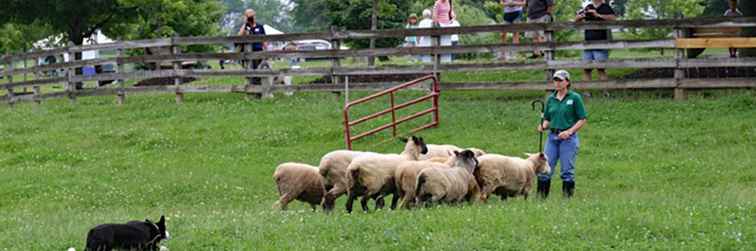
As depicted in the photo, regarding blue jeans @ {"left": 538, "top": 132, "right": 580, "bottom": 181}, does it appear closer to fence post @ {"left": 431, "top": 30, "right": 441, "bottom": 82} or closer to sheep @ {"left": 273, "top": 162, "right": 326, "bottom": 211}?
sheep @ {"left": 273, "top": 162, "right": 326, "bottom": 211}

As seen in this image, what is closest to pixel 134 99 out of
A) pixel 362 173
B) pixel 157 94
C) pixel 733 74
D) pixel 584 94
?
pixel 157 94

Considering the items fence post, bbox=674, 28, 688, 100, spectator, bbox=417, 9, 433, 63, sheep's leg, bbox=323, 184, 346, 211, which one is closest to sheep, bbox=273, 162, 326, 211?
sheep's leg, bbox=323, 184, 346, 211

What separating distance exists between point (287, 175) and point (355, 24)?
3007 centimetres

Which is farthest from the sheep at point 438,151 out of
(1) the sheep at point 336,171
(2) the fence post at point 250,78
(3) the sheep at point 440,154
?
(2) the fence post at point 250,78

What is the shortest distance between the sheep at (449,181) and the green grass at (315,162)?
439 millimetres

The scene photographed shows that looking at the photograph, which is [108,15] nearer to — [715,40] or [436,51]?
[436,51]

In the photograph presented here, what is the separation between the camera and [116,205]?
54.4 ft

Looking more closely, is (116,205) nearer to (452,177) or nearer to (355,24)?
(452,177)

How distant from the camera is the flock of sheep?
13.1 m

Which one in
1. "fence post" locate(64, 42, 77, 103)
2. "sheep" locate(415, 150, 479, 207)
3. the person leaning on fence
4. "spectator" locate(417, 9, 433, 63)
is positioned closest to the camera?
"sheep" locate(415, 150, 479, 207)

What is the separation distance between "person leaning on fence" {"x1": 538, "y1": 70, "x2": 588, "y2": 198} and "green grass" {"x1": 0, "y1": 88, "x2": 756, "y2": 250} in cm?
70

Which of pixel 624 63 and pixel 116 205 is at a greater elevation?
pixel 624 63

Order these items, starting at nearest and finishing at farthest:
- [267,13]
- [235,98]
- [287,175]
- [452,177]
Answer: [452,177], [287,175], [235,98], [267,13]

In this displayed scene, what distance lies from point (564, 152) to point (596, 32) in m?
9.63
